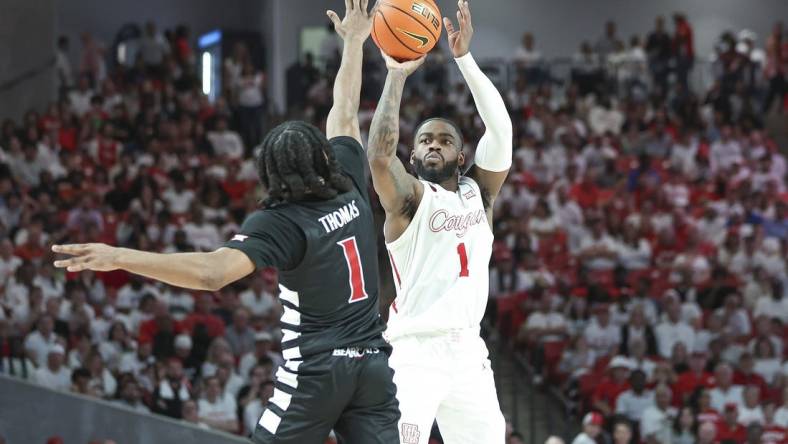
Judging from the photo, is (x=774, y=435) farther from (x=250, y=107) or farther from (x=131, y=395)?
(x=250, y=107)

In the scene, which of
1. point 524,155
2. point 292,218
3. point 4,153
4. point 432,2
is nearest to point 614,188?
point 524,155

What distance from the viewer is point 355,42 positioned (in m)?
5.63

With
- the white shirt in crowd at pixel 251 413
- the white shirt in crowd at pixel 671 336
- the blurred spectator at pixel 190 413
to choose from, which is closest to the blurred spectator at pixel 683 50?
the white shirt in crowd at pixel 671 336

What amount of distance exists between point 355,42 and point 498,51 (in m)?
20.8

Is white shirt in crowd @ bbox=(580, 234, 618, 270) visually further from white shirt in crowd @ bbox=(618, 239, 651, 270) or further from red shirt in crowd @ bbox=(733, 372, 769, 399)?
red shirt in crowd @ bbox=(733, 372, 769, 399)

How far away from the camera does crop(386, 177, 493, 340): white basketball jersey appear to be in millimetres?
6246

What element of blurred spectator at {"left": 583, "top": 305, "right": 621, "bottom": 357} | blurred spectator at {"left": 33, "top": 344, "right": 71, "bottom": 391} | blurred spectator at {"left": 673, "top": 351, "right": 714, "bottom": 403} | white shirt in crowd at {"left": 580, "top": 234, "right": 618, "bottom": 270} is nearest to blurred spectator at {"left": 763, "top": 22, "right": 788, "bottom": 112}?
white shirt in crowd at {"left": 580, "top": 234, "right": 618, "bottom": 270}

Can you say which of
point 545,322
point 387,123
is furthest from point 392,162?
point 545,322

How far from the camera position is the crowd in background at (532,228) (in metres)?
13.3

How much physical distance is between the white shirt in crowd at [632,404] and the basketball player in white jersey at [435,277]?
303 inches

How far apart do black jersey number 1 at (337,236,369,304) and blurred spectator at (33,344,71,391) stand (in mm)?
8100

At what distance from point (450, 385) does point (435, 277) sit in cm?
53

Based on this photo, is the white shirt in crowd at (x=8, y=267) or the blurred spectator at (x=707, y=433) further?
the white shirt in crowd at (x=8, y=267)

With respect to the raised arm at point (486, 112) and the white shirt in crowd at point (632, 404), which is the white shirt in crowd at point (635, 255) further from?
the raised arm at point (486, 112)
